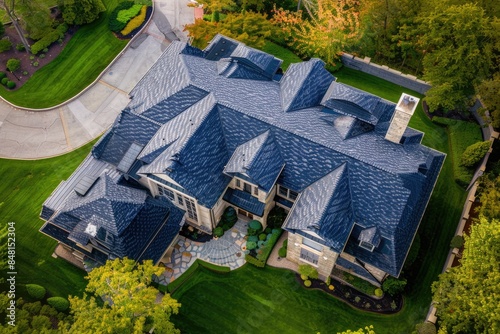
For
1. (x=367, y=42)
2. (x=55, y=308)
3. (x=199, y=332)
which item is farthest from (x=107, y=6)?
(x=199, y=332)

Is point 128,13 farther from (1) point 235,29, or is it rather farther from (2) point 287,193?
(2) point 287,193

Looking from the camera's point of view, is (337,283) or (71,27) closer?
(337,283)

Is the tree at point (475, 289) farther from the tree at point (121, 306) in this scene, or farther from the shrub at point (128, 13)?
the shrub at point (128, 13)

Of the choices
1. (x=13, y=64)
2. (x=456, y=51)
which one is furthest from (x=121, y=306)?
(x=456, y=51)

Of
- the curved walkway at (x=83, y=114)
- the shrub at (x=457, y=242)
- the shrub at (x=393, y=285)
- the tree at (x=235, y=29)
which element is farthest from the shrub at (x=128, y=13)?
the shrub at (x=457, y=242)

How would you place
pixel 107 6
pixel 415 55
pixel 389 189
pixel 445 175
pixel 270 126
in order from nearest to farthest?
pixel 389 189
pixel 270 126
pixel 445 175
pixel 415 55
pixel 107 6

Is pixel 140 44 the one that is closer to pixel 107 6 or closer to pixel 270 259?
pixel 107 6

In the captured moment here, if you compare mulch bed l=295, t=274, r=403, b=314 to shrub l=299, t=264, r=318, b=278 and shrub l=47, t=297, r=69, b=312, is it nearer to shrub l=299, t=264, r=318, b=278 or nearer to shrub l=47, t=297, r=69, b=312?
shrub l=299, t=264, r=318, b=278
